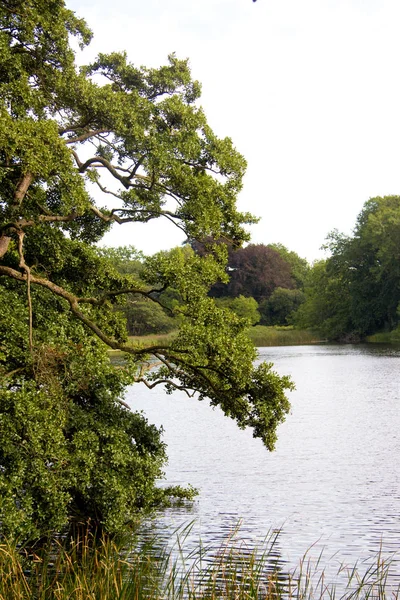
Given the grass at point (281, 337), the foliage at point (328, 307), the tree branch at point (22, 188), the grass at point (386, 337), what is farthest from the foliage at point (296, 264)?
the tree branch at point (22, 188)

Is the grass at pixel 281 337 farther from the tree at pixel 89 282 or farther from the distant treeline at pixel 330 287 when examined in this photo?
the tree at pixel 89 282

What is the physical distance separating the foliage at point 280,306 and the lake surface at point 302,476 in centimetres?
6431

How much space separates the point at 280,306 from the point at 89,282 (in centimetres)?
8581

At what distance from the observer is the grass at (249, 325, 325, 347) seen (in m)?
84.8

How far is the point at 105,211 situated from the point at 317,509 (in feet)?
23.0

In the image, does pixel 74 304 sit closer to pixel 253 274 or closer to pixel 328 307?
pixel 328 307

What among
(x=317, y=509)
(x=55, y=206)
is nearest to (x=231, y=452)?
(x=317, y=509)

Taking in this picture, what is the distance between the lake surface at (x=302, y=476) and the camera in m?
13.3

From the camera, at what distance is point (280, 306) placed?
99750 mm

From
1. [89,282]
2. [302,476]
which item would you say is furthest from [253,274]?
[89,282]

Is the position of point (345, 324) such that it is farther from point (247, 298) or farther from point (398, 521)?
point (398, 521)

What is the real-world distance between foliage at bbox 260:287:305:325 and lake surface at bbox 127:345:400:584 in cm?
6431

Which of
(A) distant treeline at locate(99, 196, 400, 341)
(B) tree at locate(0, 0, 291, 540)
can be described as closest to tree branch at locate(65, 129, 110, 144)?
(B) tree at locate(0, 0, 291, 540)

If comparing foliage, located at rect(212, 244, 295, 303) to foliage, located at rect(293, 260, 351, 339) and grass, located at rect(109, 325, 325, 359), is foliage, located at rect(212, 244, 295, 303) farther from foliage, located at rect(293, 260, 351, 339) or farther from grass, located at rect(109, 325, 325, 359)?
grass, located at rect(109, 325, 325, 359)
